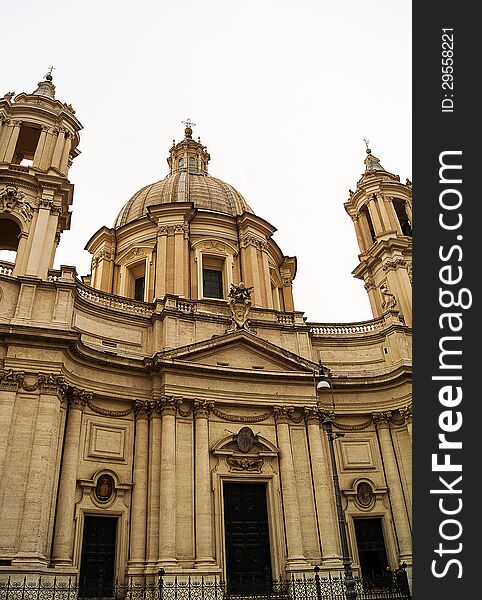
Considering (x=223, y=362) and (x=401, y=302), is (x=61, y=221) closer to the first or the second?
(x=223, y=362)

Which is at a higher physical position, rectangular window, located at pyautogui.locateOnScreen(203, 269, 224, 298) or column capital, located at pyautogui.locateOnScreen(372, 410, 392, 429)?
rectangular window, located at pyautogui.locateOnScreen(203, 269, 224, 298)

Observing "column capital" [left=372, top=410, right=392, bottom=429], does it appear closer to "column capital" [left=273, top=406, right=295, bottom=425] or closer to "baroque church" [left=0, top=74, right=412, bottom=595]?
"baroque church" [left=0, top=74, right=412, bottom=595]

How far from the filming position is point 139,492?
18.1 metres

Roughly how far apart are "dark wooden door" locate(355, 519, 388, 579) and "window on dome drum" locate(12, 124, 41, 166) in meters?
22.1

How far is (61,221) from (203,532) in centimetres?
1388

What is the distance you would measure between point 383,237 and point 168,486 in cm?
1759

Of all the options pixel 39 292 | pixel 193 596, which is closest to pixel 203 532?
pixel 193 596

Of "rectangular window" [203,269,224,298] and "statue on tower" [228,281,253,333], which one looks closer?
"statue on tower" [228,281,253,333]

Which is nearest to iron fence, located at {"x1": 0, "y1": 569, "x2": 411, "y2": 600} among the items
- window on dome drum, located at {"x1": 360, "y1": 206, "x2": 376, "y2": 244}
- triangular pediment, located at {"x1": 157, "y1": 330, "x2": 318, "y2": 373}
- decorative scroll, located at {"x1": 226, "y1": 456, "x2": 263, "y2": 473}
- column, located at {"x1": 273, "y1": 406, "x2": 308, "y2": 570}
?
column, located at {"x1": 273, "y1": 406, "x2": 308, "y2": 570}

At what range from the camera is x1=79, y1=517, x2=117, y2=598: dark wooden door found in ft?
53.6

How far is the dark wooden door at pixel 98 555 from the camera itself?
1634 centimetres

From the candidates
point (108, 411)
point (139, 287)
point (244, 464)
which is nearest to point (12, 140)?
point (139, 287)

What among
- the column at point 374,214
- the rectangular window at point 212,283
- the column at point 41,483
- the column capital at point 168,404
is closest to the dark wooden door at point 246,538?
the column capital at point 168,404

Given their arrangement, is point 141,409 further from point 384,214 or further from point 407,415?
point 384,214
